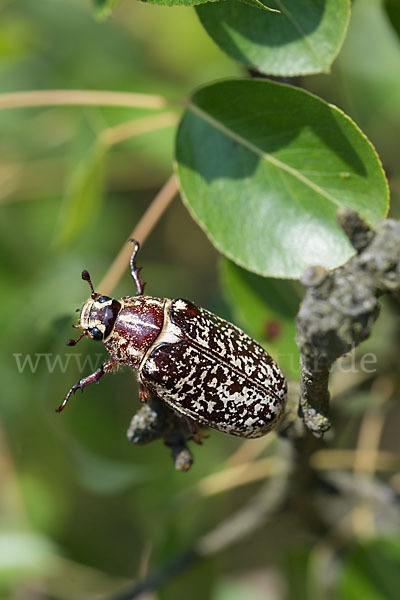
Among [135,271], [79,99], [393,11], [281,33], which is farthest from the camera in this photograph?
[79,99]

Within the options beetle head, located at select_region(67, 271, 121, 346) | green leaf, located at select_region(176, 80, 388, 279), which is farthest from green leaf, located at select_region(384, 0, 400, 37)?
beetle head, located at select_region(67, 271, 121, 346)

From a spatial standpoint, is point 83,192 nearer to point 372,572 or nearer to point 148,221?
point 148,221

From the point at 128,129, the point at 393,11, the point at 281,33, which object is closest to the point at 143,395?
the point at 281,33

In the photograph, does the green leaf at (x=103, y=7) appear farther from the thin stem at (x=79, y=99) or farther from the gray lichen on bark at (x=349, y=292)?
the gray lichen on bark at (x=349, y=292)

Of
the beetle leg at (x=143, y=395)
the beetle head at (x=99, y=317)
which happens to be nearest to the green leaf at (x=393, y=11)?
the beetle head at (x=99, y=317)

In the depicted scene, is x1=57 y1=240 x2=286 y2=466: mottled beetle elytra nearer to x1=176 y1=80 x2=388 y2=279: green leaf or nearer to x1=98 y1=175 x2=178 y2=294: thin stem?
x1=176 y1=80 x2=388 y2=279: green leaf

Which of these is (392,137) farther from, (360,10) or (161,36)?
(161,36)

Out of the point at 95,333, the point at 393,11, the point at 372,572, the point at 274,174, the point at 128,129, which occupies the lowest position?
the point at 372,572
